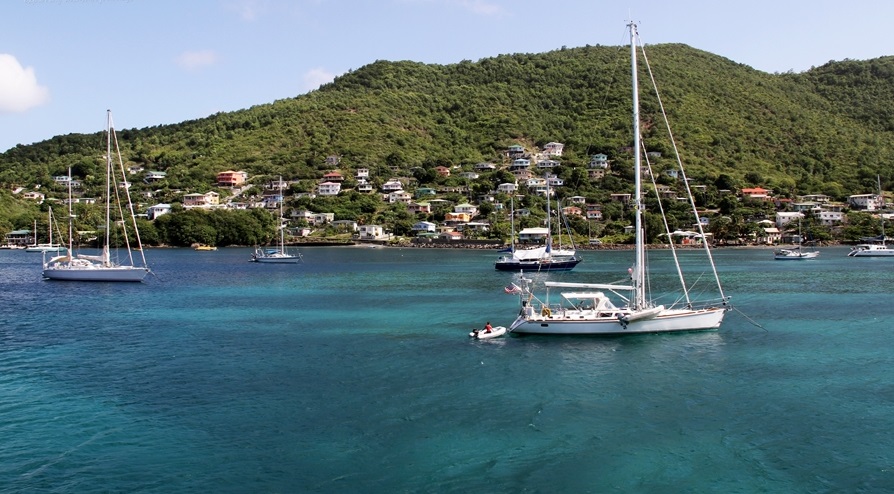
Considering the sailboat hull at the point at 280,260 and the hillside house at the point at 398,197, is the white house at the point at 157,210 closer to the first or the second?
the hillside house at the point at 398,197

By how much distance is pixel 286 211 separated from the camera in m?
168

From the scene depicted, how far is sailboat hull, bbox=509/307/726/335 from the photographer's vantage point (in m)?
32.0

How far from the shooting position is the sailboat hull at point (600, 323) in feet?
105

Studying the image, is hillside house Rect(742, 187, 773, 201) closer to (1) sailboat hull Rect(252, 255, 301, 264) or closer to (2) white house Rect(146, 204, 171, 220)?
(1) sailboat hull Rect(252, 255, 301, 264)

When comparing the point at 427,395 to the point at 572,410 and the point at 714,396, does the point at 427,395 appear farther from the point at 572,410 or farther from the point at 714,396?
the point at 714,396

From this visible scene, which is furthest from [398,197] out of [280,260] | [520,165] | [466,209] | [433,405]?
[433,405]

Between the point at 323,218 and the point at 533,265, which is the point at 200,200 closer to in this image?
the point at 323,218

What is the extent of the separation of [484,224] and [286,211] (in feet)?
166

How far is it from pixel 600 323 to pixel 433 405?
1246cm

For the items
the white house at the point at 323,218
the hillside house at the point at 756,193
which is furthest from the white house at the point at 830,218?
the white house at the point at 323,218

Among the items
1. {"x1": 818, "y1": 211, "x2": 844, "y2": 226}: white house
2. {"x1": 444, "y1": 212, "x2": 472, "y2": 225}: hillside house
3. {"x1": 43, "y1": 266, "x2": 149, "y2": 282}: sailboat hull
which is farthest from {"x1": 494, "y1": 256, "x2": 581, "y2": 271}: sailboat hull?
{"x1": 818, "y1": 211, "x2": 844, "y2": 226}: white house

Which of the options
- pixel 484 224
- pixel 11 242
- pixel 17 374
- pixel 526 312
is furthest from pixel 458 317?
pixel 11 242

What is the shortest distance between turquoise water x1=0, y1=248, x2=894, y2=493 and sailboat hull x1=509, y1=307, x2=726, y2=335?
2.00 ft

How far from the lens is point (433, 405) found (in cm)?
2212
